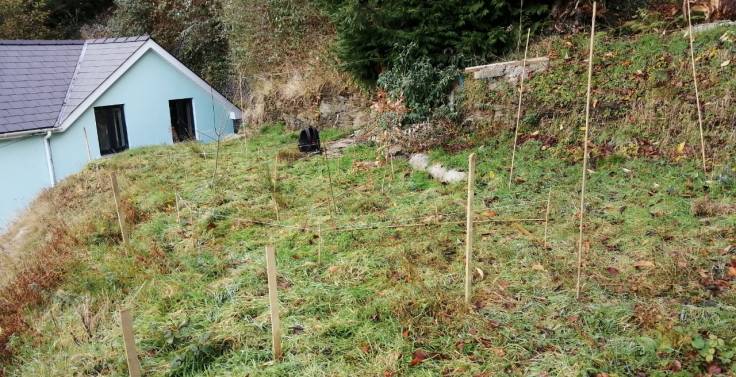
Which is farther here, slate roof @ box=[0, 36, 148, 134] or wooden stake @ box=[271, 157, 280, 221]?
slate roof @ box=[0, 36, 148, 134]

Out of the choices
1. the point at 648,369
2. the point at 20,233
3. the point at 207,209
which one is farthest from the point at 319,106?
the point at 648,369

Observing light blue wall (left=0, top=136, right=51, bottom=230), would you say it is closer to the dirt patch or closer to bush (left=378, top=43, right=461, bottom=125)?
bush (left=378, top=43, right=461, bottom=125)

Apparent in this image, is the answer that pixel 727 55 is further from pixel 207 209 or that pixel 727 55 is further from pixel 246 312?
pixel 207 209

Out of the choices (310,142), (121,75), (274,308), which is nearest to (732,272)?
(274,308)

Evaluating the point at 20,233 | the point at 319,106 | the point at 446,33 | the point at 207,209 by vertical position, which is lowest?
the point at 20,233

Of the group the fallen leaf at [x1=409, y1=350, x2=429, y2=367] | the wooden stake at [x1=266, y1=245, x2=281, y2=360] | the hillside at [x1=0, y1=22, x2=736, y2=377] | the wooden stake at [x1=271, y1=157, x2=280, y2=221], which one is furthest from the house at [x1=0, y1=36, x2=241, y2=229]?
the fallen leaf at [x1=409, y1=350, x2=429, y2=367]

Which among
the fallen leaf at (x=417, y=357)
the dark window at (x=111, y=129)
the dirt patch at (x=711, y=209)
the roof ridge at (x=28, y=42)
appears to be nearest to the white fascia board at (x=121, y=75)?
the dark window at (x=111, y=129)

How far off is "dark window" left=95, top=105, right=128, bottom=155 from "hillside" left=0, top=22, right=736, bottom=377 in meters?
6.41

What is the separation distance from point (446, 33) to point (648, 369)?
17.8ft

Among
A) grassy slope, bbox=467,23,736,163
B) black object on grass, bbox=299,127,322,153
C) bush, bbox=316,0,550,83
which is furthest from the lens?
black object on grass, bbox=299,127,322,153

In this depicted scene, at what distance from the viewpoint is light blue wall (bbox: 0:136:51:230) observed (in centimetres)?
1080

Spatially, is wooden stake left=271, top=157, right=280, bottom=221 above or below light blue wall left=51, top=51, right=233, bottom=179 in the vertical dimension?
below

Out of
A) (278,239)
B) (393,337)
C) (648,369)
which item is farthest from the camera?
(278,239)

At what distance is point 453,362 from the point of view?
256cm
